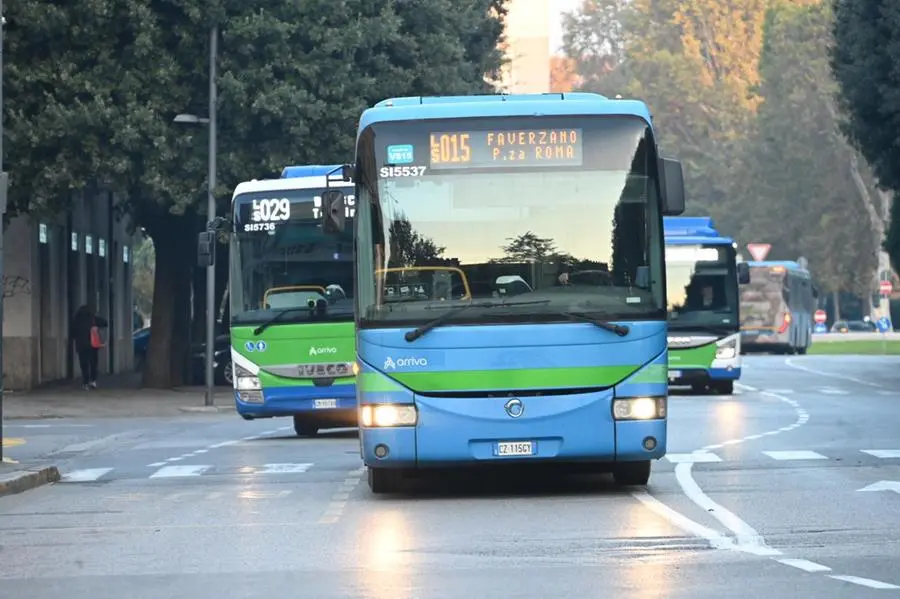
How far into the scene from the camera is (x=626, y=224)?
1631cm

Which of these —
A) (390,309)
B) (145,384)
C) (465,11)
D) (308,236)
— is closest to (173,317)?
(145,384)

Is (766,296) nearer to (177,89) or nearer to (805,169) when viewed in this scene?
(805,169)

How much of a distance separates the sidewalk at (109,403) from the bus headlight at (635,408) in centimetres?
2111

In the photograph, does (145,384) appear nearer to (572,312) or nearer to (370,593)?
(572,312)

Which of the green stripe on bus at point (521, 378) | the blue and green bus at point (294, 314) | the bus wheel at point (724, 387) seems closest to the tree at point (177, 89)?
the bus wheel at point (724, 387)

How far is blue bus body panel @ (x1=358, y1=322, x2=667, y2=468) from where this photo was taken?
15945 mm

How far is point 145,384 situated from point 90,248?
11.5m

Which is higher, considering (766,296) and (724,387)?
(766,296)

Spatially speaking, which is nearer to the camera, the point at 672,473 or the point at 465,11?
the point at 672,473

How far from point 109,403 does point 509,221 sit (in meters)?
24.8

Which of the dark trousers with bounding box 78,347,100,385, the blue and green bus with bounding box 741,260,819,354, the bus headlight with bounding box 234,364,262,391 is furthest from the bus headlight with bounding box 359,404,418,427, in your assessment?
the blue and green bus with bounding box 741,260,819,354

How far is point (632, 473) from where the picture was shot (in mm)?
16984

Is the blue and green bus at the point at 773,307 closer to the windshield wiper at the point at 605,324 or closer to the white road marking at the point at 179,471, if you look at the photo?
the white road marking at the point at 179,471

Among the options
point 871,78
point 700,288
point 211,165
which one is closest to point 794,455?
point 700,288
